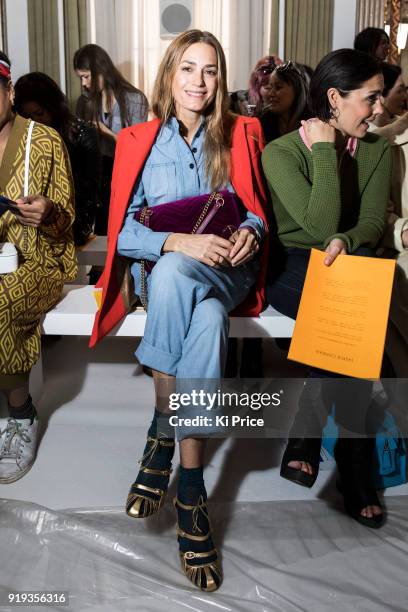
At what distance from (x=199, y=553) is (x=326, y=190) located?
1077mm

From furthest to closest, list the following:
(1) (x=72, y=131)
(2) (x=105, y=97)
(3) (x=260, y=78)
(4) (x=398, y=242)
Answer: (2) (x=105, y=97), (3) (x=260, y=78), (1) (x=72, y=131), (4) (x=398, y=242)

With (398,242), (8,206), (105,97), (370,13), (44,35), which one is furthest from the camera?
(44,35)

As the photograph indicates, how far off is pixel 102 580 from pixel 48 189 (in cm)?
121

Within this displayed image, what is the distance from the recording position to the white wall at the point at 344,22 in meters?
6.81

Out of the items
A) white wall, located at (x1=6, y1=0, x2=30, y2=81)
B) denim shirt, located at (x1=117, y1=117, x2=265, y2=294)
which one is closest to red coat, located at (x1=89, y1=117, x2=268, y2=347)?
denim shirt, located at (x1=117, y1=117, x2=265, y2=294)

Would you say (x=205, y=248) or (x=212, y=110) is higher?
(x=212, y=110)

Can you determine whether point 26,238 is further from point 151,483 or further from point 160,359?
point 151,483

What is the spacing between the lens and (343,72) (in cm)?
205

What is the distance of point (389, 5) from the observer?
6613mm

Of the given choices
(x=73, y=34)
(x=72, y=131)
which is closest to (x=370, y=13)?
(x=73, y=34)

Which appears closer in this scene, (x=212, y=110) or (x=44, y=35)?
(x=212, y=110)

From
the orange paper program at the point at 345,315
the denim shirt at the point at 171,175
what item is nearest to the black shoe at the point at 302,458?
the orange paper program at the point at 345,315

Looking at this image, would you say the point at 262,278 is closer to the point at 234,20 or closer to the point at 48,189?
the point at 48,189

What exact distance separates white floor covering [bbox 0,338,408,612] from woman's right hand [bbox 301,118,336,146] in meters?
1.05
